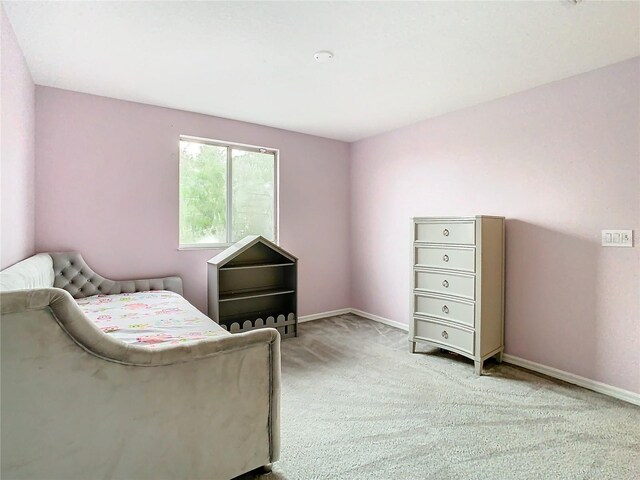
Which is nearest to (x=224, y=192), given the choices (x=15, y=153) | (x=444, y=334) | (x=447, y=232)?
(x=15, y=153)

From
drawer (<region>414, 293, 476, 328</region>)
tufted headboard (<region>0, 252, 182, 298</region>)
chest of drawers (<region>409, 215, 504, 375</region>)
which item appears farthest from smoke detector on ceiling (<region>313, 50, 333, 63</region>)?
tufted headboard (<region>0, 252, 182, 298</region>)

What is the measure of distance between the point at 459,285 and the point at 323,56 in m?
2.07

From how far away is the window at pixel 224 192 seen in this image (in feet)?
11.5

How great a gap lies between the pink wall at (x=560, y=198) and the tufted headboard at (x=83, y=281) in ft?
9.71

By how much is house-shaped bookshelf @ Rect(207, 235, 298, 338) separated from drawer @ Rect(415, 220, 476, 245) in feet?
4.59

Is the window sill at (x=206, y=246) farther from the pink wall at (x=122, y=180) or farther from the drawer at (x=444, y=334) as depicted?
the drawer at (x=444, y=334)

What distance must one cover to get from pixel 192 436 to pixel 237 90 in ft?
8.46

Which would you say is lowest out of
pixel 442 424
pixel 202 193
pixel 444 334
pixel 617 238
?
pixel 442 424

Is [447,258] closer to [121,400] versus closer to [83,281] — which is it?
[121,400]

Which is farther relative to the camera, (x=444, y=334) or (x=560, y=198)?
(x=444, y=334)

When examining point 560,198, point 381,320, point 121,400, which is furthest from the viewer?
point 381,320

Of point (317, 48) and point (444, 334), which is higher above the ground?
point (317, 48)

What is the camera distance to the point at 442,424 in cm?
200

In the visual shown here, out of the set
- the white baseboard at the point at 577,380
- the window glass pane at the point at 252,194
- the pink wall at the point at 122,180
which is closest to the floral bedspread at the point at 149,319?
the pink wall at the point at 122,180
